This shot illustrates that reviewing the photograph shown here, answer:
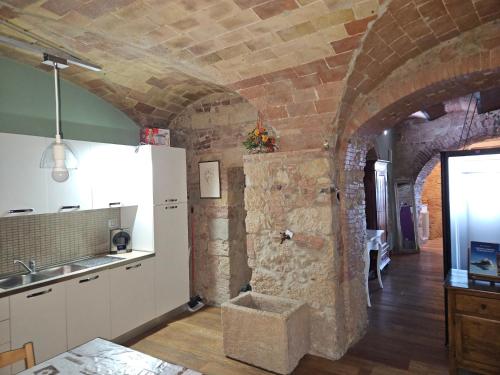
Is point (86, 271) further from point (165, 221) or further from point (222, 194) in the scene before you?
point (222, 194)

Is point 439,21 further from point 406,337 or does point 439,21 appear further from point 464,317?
point 406,337

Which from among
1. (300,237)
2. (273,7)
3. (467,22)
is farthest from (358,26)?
(300,237)

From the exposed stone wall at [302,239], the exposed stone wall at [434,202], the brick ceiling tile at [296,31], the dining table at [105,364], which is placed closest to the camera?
the dining table at [105,364]

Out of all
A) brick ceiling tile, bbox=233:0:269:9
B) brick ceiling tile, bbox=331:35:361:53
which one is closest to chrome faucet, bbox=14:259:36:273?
brick ceiling tile, bbox=233:0:269:9

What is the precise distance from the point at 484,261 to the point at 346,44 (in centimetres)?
208

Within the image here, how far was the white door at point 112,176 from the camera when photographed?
3.61 m

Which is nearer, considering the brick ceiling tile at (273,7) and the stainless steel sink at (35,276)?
the brick ceiling tile at (273,7)

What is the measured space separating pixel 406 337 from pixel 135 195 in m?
3.47

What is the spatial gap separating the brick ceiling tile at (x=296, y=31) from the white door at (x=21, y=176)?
2437mm

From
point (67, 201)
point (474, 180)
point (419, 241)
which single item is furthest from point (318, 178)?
point (419, 241)

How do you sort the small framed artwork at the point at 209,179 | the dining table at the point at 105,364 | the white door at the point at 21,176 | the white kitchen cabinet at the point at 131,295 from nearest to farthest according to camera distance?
the dining table at the point at 105,364, the white door at the point at 21,176, the white kitchen cabinet at the point at 131,295, the small framed artwork at the point at 209,179

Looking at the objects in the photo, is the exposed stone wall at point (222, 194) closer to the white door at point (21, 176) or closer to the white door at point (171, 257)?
the white door at point (171, 257)

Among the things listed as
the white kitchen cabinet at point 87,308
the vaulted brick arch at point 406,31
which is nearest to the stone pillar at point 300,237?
the vaulted brick arch at point 406,31

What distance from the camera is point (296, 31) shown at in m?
2.27
